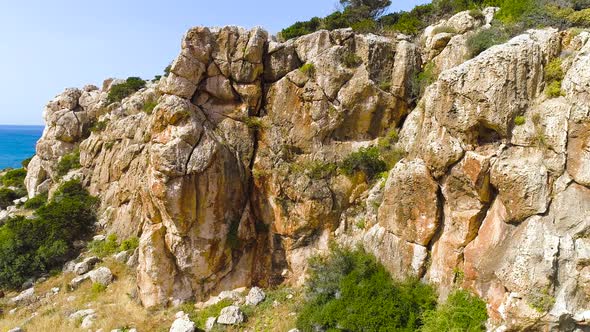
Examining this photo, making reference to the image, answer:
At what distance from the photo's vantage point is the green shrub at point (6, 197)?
28422 millimetres

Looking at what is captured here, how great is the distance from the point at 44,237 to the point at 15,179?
57.3ft

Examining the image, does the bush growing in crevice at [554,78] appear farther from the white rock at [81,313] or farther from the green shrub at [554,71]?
the white rock at [81,313]

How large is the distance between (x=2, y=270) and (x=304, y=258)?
15080 millimetres

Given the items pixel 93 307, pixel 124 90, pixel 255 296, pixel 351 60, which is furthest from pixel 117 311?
pixel 124 90

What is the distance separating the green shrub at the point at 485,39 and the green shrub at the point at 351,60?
170 inches

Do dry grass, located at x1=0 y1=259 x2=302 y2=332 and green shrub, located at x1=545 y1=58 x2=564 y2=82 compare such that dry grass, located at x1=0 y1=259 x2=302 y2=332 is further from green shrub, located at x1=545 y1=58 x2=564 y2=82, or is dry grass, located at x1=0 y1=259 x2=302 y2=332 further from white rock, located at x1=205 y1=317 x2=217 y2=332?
green shrub, located at x1=545 y1=58 x2=564 y2=82

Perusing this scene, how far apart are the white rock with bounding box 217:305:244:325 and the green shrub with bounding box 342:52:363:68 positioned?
1075cm

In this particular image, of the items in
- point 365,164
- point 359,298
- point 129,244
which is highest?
point 365,164

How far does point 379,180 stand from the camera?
14914 mm

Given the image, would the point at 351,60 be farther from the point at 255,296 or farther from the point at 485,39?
the point at 255,296

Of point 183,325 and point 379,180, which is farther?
point 379,180

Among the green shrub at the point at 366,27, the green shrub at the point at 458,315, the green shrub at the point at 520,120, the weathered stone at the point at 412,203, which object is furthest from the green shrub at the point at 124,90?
the green shrub at the point at 520,120

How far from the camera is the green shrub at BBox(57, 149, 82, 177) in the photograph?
83.5 ft

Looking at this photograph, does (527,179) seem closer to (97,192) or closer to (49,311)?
(49,311)
